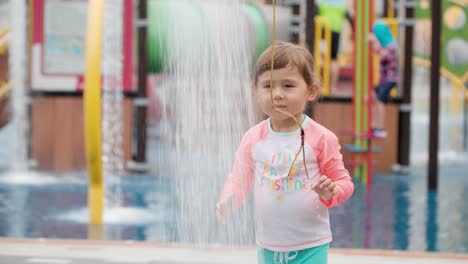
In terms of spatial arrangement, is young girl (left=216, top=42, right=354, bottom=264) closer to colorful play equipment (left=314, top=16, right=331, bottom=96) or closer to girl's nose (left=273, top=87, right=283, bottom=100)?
girl's nose (left=273, top=87, right=283, bottom=100)

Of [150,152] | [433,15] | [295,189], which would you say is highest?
[433,15]

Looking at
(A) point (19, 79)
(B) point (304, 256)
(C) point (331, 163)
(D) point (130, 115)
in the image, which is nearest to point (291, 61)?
(C) point (331, 163)

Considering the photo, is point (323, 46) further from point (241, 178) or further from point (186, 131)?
point (241, 178)

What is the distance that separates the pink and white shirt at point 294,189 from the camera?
8.86 feet

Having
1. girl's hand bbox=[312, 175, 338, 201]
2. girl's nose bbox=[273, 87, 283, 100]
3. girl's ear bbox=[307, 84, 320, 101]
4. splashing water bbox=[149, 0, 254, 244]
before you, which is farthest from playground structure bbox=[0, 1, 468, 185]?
girl's hand bbox=[312, 175, 338, 201]

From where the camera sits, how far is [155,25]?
33.7ft

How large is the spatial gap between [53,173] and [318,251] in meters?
7.41

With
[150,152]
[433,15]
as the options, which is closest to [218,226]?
[433,15]

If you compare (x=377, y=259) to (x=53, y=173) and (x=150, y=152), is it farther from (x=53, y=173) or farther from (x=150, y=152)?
(x=150, y=152)

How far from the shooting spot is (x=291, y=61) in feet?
8.95

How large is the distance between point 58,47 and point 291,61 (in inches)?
307

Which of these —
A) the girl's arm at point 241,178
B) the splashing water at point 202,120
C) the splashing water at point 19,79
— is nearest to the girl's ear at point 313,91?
the girl's arm at point 241,178

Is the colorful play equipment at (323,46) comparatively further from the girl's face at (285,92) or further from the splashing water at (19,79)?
the girl's face at (285,92)

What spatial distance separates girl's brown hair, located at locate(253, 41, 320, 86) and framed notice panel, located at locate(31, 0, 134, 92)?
290 inches
